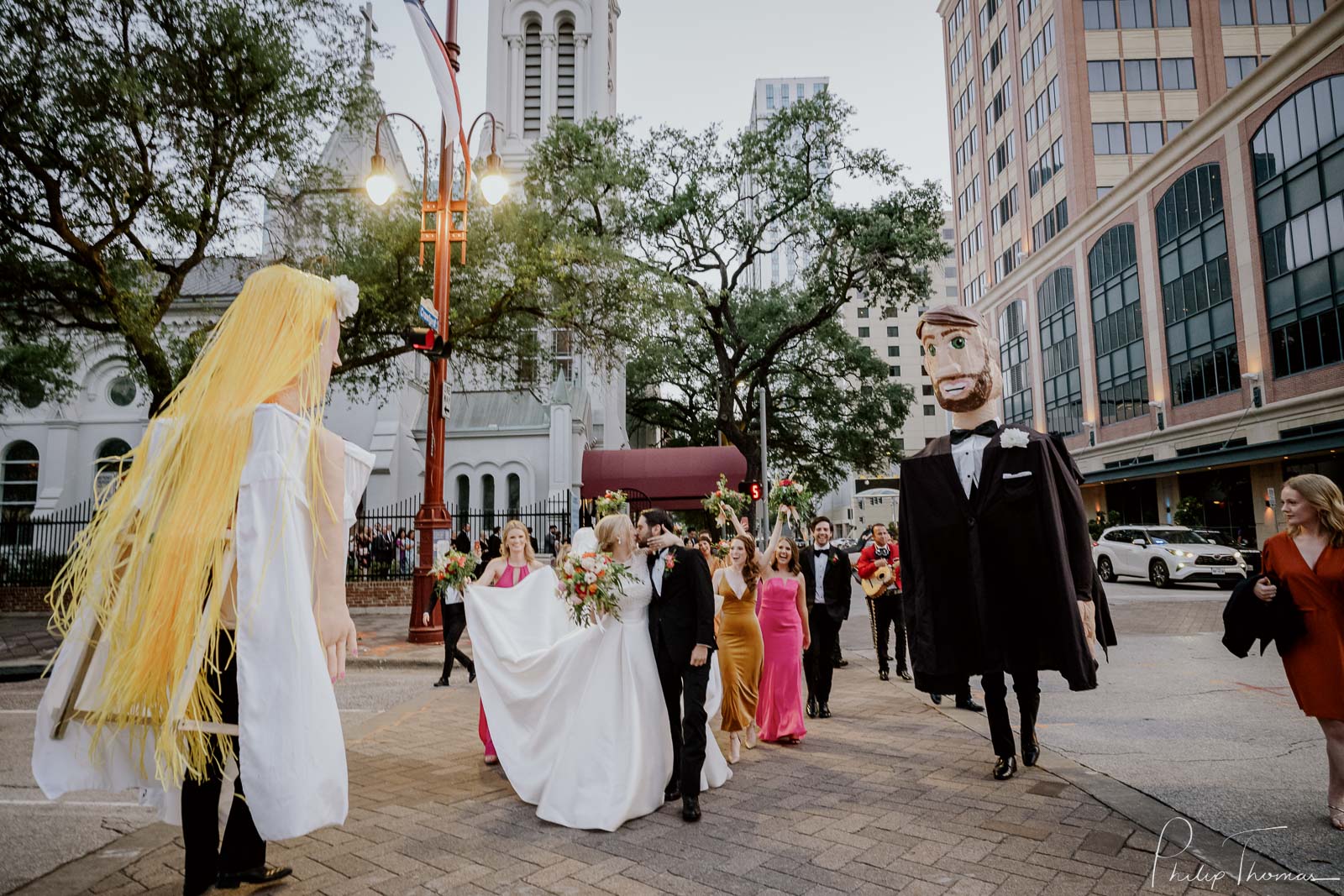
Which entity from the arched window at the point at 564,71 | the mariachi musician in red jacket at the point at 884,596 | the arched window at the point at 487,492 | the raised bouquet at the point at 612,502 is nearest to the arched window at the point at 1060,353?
the arched window at the point at 564,71

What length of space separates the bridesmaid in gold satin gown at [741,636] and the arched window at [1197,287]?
31.6m

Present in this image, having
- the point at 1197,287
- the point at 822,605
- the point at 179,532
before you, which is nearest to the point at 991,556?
the point at 822,605

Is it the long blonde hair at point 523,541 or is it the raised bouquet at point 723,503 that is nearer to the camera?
the raised bouquet at point 723,503

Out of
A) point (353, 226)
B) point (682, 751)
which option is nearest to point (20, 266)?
point (353, 226)

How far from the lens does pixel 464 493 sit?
98.4 feet

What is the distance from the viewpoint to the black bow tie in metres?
5.23

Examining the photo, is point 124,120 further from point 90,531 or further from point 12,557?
point 12,557

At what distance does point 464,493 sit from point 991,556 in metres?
26.9

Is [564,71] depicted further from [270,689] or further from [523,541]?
[270,689]

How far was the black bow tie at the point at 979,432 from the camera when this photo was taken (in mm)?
5227

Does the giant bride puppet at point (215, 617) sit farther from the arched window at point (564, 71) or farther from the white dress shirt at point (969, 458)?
the arched window at point (564, 71)

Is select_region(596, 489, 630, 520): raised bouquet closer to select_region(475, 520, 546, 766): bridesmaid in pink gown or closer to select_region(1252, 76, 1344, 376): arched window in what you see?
select_region(475, 520, 546, 766): bridesmaid in pink gown

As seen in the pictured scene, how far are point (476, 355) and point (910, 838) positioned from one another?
1476cm

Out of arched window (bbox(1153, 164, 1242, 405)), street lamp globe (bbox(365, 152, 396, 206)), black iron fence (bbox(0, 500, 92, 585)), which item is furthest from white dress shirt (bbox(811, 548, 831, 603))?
arched window (bbox(1153, 164, 1242, 405))
